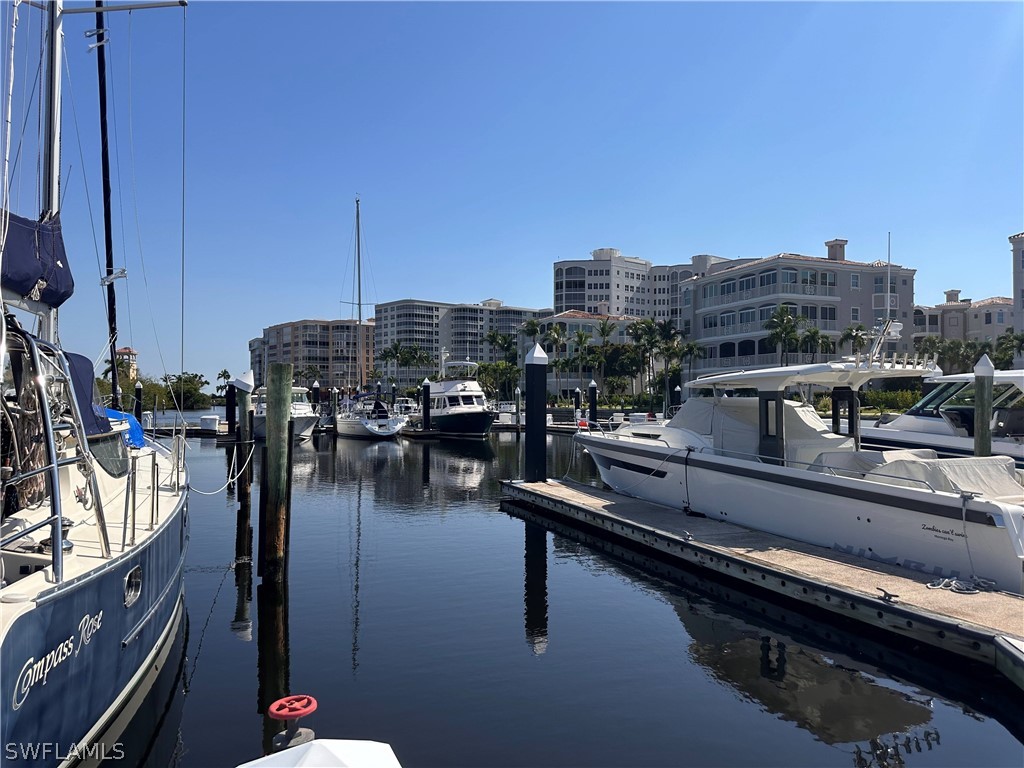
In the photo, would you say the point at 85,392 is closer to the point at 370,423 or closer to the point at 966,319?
the point at 370,423

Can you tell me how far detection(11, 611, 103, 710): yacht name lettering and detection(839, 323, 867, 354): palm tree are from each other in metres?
49.8

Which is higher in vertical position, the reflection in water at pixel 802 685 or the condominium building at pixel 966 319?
the condominium building at pixel 966 319

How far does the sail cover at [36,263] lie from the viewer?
286 inches

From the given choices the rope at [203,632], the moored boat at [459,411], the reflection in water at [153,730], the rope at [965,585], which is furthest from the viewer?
the moored boat at [459,411]

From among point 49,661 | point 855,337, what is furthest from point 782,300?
point 49,661

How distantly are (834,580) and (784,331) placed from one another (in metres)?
39.5

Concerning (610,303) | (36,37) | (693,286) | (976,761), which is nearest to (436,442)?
(693,286)

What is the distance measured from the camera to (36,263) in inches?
303

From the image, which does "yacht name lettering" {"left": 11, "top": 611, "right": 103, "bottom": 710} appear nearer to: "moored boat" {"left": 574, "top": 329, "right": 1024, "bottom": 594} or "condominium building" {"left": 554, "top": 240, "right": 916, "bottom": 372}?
"moored boat" {"left": 574, "top": 329, "right": 1024, "bottom": 594}

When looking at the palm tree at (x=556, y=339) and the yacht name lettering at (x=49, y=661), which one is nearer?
the yacht name lettering at (x=49, y=661)

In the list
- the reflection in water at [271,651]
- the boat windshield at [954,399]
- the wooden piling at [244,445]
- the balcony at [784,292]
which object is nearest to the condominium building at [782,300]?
the balcony at [784,292]

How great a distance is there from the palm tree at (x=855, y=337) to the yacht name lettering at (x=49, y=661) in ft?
163

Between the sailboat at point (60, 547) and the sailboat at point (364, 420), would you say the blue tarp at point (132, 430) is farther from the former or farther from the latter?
the sailboat at point (364, 420)

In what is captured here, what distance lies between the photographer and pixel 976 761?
7.15m
